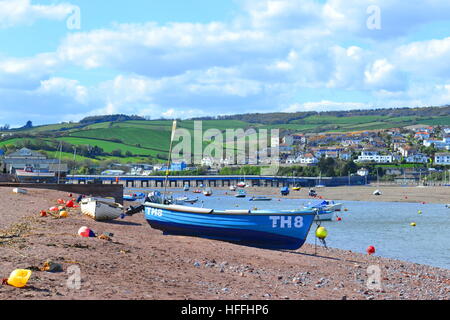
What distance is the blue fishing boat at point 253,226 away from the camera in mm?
22250

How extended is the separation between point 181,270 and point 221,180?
154 metres

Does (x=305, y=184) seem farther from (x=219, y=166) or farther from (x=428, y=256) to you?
(x=428, y=256)

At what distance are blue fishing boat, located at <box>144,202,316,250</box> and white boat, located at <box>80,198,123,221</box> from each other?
192 inches

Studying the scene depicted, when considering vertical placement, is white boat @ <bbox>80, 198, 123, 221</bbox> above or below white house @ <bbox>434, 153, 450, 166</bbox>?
below

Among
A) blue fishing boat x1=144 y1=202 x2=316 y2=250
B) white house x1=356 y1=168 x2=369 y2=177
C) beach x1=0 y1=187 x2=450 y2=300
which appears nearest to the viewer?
beach x1=0 y1=187 x2=450 y2=300

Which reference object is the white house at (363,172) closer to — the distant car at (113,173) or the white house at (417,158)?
the white house at (417,158)

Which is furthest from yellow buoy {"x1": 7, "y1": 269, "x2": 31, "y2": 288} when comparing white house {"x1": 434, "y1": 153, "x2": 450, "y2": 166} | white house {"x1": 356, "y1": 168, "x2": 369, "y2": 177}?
white house {"x1": 434, "y1": 153, "x2": 450, "y2": 166}

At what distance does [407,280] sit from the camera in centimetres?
1823

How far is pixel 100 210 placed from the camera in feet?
86.9

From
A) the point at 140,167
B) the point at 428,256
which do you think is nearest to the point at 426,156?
the point at 140,167

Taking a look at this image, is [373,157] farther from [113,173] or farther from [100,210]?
[100,210]

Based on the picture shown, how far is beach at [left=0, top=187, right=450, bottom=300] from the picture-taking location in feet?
39.6

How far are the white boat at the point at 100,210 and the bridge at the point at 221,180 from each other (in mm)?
120603

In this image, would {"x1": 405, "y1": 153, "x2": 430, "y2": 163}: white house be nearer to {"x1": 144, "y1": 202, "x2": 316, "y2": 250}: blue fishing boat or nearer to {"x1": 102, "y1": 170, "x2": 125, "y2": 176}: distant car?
{"x1": 102, "y1": 170, "x2": 125, "y2": 176}: distant car
